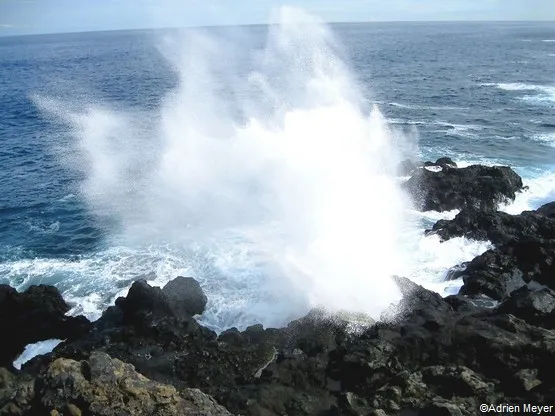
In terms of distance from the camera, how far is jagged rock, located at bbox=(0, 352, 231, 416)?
10266mm

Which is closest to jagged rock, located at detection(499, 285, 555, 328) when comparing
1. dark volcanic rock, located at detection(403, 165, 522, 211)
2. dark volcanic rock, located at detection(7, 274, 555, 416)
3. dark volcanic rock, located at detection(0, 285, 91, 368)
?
dark volcanic rock, located at detection(7, 274, 555, 416)

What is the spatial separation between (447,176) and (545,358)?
16366mm

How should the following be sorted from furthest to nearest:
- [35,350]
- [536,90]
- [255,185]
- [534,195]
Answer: [536,90], [255,185], [534,195], [35,350]

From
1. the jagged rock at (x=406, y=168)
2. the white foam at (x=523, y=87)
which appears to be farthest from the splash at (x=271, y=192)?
the white foam at (x=523, y=87)

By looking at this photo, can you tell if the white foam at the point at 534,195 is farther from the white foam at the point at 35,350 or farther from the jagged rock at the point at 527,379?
the white foam at the point at 35,350

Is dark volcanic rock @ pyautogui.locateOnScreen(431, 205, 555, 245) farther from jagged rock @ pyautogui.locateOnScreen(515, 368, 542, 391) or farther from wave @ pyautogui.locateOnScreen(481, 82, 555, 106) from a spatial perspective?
wave @ pyautogui.locateOnScreen(481, 82, 555, 106)

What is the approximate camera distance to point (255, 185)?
99.6 feet

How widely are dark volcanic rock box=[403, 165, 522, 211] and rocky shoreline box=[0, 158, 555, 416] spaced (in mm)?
6015

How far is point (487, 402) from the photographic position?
1232 cm

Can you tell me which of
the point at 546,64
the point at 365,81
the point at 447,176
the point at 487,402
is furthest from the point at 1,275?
the point at 546,64

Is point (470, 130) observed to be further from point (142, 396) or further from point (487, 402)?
point (142, 396)

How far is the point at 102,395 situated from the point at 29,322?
9.41 metres

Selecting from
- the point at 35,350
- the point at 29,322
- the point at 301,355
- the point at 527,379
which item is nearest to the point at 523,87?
the point at 527,379

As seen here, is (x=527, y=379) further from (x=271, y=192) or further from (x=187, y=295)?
(x=271, y=192)
